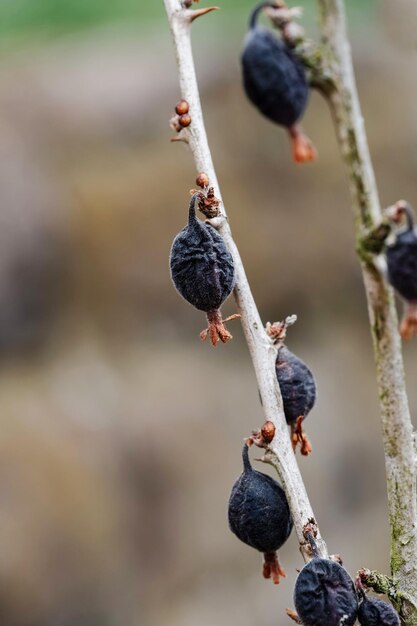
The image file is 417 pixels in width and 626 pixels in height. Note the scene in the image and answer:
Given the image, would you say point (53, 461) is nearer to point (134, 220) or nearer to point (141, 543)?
point (141, 543)

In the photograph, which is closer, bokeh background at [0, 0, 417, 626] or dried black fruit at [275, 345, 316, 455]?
dried black fruit at [275, 345, 316, 455]

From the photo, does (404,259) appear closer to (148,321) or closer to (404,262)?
(404,262)

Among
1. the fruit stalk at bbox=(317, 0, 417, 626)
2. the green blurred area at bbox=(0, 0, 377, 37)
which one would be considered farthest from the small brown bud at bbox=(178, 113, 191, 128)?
the green blurred area at bbox=(0, 0, 377, 37)

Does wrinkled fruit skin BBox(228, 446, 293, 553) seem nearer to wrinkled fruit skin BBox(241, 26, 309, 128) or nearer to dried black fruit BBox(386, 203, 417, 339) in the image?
dried black fruit BBox(386, 203, 417, 339)

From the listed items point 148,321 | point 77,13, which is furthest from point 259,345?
point 77,13

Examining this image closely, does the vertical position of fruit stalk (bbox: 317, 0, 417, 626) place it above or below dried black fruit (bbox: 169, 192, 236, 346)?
below

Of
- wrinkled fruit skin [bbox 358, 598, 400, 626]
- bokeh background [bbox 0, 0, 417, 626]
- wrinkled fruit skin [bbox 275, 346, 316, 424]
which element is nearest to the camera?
wrinkled fruit skin [bbox 358, 598, 400, 626]
